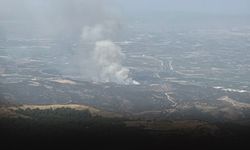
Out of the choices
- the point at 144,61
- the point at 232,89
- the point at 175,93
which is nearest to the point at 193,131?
the point at 175,93

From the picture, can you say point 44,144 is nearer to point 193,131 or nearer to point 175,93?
point 193,131

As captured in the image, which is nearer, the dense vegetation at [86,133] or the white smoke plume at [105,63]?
the dense vegetation at [86,133]

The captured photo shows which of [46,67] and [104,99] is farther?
[46,67]

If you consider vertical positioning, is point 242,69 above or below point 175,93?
above

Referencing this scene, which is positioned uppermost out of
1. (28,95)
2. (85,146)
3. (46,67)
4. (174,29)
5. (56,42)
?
(174,29)

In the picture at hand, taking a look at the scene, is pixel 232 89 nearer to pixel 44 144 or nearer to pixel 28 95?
pixel 28 95

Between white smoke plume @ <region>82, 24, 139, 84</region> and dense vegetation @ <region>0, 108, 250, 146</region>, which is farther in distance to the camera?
white smoke plume @ <region>82, 24, 139, 84</region>

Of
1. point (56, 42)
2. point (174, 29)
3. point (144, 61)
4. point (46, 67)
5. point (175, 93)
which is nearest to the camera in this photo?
point (175, 93)

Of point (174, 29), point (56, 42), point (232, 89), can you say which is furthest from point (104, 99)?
point (174, 29)

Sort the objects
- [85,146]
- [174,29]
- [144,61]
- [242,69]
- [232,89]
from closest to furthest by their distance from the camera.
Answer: [85,146]
[232,89]
[242,69]
[144,61]
[174,29]

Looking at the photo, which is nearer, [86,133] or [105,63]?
[86,133]
